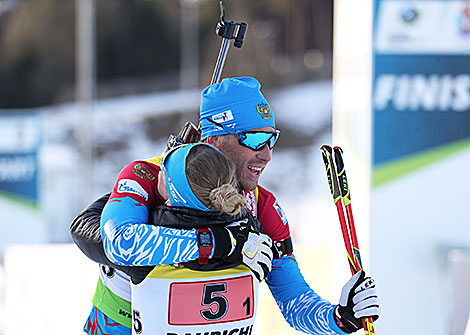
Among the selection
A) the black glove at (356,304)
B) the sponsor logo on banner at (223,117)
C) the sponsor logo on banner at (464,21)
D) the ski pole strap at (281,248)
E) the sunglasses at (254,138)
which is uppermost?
the sponsor logo on banner at (464,21)

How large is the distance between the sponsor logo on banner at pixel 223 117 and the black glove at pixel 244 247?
376 millimetres

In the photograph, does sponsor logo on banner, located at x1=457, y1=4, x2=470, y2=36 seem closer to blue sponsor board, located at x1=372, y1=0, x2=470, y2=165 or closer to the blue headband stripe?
blue sponsor board, located at x1=372, y1=0, x2=470, y2=165

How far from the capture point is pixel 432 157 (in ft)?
11.7

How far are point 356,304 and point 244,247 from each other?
358mm

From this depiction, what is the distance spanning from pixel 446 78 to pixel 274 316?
5.18 feet

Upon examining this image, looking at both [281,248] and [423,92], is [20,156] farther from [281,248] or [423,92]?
[281,248]

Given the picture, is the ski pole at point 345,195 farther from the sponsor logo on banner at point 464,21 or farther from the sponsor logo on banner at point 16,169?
the sponsor logo on banner at point 16,169

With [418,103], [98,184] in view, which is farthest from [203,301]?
[98,184]

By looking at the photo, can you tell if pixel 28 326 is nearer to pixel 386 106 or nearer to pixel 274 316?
pixel 274 316

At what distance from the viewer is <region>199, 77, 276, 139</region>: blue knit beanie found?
1.99 m

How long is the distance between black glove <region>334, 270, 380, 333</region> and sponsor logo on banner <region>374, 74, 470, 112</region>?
1856mm

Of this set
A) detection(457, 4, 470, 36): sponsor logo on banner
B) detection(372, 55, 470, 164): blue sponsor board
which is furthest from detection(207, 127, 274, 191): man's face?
detection(457, 4, 470, 36): sponsor logo on banner

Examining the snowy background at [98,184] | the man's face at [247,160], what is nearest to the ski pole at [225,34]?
the man's face at [247,160]

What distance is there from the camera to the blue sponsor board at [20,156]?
868 centimetres
